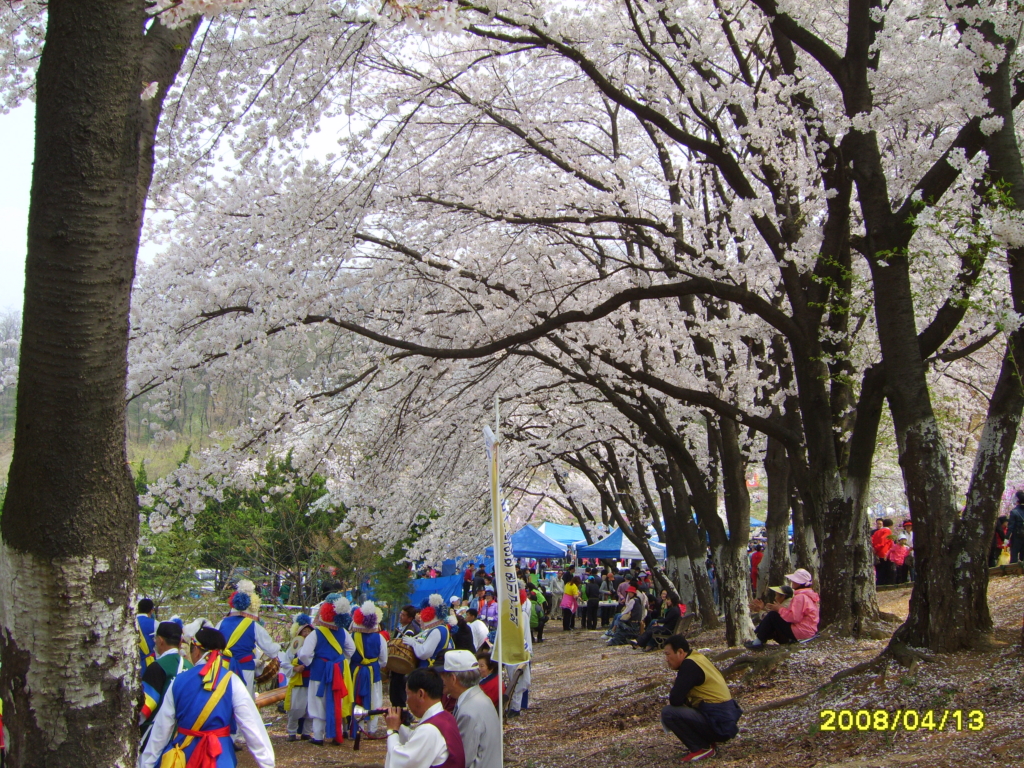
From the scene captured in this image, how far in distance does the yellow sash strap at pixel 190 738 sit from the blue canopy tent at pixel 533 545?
80.0 ft

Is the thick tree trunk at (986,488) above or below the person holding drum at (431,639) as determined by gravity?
above

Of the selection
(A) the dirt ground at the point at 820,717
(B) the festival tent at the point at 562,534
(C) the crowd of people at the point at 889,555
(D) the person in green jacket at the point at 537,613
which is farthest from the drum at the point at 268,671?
(B) the festival tent at the point at 562,534

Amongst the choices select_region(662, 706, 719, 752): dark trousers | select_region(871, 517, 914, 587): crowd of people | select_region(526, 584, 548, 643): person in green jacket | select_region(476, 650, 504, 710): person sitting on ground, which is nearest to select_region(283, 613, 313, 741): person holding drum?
select_region(476, 650, 504, 710): person sitting on ground

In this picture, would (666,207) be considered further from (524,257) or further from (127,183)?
(127,183)

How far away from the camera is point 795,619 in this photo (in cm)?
941

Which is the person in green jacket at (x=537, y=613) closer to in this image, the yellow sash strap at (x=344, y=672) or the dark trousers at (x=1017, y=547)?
the dark trousers at (x=1017, y=547)

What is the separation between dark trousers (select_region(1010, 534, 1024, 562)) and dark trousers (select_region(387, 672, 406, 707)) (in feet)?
33.7

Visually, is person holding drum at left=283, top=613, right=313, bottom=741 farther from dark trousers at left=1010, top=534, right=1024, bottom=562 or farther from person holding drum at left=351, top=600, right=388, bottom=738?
dark trousers at left=1010, top=534, right=1024, bottom=562

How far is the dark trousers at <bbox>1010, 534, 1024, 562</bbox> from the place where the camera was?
14398 millimetres

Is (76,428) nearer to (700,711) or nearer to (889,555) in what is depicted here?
(700,711)

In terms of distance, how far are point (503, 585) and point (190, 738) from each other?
7.01ft

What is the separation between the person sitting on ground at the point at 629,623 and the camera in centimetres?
1914

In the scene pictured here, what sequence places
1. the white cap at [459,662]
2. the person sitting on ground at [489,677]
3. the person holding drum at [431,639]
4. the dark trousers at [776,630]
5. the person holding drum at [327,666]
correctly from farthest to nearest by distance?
the person holding drum at [431,639] < the person holding drum at [327,666] < the dark trousers at [776,630] < the person sitting on ground at [489,677] < the white cap at [459,662]

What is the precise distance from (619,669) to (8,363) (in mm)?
10006
